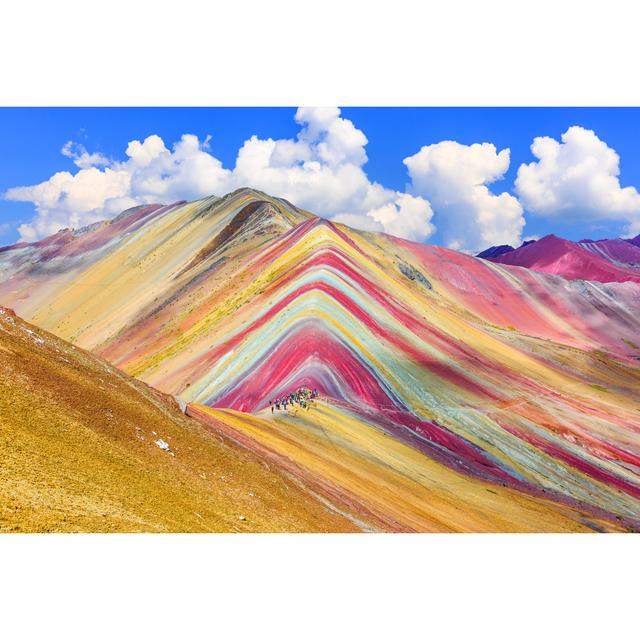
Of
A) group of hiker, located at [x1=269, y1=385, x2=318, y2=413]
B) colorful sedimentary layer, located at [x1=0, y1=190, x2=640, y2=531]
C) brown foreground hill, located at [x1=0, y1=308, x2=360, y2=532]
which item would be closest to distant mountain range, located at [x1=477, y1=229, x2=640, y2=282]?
colorful sedimentary layer, located at [x1=0, y1=190, x2=640, y2=531]

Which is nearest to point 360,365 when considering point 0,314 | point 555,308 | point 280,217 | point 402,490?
point 402,490

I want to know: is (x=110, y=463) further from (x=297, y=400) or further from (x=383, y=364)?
(x=383, y=364)

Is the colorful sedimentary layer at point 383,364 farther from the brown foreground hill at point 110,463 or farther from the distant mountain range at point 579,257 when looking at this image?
the distant mountain range at point 579,257

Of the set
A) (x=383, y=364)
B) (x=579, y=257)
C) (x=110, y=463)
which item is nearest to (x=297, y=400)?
(x=383, y=364)

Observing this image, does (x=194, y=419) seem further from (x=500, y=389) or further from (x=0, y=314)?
(x=500, y=389)

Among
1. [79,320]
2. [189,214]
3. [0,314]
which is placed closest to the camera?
[0,314]

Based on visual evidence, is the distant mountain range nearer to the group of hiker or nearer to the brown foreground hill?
the group of hiker
